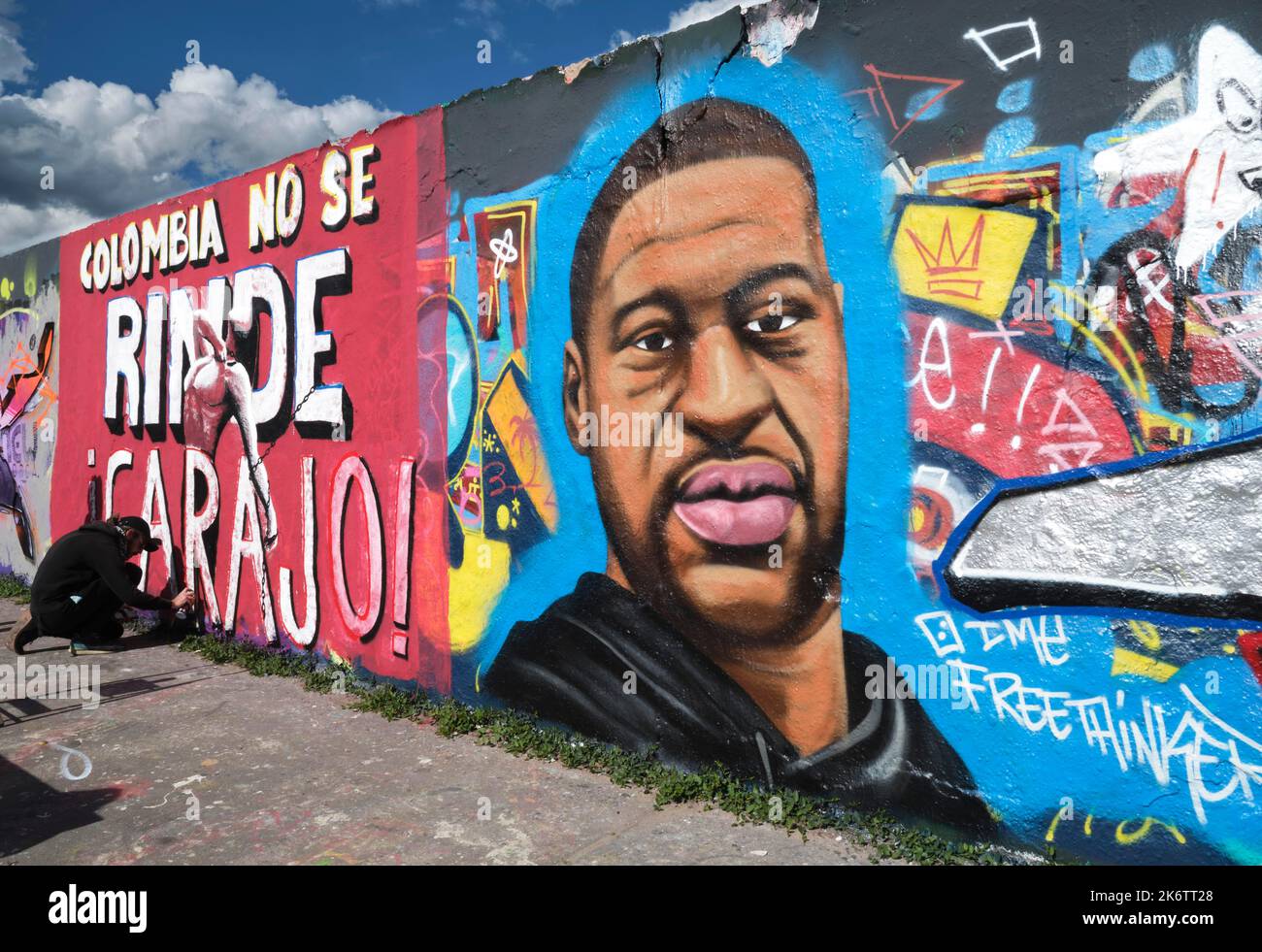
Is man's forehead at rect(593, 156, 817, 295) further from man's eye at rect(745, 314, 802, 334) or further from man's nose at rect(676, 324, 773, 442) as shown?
man's nose at rect(676, 324, 773, 442)

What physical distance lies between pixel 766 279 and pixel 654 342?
2.35 feet

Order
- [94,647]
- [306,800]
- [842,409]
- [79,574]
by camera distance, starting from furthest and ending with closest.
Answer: [94,647]
[79,574]
[306,800]
[842,409]

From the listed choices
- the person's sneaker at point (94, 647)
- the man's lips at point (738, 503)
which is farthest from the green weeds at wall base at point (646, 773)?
the person's sneaker at point (94, 647)

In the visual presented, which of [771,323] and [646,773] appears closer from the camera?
[771,323]

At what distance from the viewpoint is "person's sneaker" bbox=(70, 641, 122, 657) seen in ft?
25.7

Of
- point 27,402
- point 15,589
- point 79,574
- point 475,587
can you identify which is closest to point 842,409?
point 475,587

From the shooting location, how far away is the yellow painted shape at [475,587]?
5.56 metres

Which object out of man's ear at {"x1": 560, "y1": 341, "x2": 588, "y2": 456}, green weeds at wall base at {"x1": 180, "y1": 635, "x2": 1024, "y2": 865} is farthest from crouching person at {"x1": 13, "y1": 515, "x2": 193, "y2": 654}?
man's ear at {"x1": 560, "y1": 341, "x2": 588, "y2": 456}

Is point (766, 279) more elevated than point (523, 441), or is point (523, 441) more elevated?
point (766, 279)

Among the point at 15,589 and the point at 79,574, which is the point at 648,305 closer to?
the point at 79,574

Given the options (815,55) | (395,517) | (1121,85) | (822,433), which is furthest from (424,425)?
(1121,85)

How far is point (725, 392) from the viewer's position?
446cm

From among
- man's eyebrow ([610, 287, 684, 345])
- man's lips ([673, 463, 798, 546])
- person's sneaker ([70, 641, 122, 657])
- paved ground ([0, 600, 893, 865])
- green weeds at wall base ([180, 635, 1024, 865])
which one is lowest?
paved ground ([0, 600, 893, 865])
